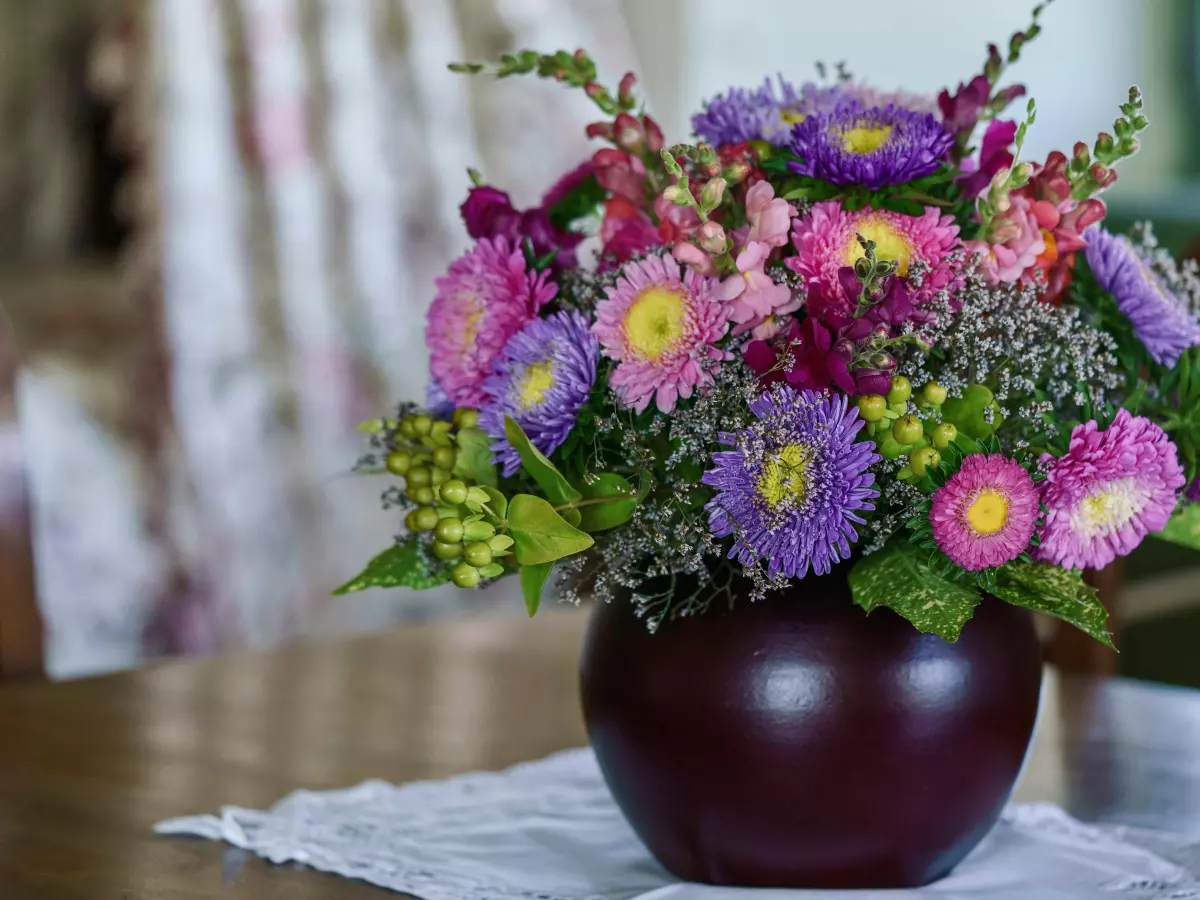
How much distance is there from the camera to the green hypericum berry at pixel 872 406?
60cm

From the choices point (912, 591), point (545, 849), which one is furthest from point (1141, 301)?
point (545, 849)

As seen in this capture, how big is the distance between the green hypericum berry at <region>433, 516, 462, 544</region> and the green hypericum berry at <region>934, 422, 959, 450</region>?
203mm

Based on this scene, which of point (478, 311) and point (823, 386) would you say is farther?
point (478, 311)

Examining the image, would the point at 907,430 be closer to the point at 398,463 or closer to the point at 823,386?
the point at 823,386

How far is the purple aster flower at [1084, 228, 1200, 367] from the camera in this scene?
0.71 m

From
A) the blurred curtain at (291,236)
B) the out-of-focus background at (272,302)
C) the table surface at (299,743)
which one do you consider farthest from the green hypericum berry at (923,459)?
the blurred curtain at (291,236)

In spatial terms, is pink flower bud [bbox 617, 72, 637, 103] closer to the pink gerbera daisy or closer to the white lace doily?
the pink gerbera daisy

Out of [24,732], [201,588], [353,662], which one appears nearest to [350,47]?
[201,588]

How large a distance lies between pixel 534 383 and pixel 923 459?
18 cm

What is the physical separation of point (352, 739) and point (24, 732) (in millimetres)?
222

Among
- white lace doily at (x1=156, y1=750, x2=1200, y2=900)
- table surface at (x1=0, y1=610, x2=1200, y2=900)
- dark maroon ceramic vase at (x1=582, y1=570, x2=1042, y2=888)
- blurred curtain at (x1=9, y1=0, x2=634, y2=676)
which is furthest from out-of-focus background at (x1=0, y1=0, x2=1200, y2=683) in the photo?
dark maroon ceramic vase at (x1=582, y1=570, x2=1042, y2=888)

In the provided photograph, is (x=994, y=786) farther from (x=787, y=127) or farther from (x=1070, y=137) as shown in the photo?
(x=1070, y=137)

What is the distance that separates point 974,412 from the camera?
62 centimetres

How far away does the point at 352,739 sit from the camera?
101cm
